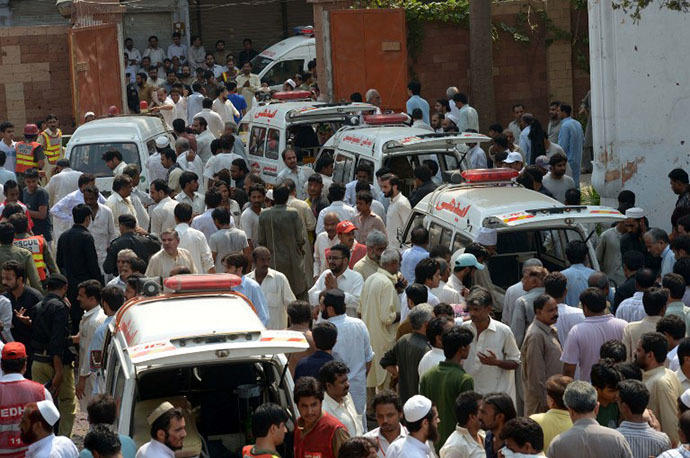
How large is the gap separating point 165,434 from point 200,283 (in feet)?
5.07

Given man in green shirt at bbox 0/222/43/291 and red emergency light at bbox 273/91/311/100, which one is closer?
man in green shirt at bbox 0/222/43/291

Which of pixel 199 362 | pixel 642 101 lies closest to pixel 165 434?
pixel 199 362

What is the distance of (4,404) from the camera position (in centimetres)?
780

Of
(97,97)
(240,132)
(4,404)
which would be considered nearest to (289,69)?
(97,97)

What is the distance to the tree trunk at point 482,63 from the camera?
2144 centimetres

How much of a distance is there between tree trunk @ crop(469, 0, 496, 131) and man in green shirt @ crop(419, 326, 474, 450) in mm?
14550

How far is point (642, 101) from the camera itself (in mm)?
15359

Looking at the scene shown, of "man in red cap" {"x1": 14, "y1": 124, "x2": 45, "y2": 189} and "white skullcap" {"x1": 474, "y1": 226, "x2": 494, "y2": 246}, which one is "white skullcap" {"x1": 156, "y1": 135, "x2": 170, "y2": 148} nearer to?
"man in red cap" {"x1": 14, "y1": 124, "x2": 45, "y2": 189}

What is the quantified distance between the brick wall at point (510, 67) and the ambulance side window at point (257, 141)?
22.4 feet

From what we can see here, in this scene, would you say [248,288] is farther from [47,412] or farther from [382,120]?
[382,120]

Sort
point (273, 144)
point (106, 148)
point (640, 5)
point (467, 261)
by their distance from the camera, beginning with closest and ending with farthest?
point (467, 261) < point (640, 5) < point (106, 148) < point (273, 144)

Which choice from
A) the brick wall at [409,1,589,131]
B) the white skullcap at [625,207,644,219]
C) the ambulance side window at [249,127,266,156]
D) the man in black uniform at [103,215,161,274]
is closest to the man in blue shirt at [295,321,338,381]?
the man in black uniform at [103,215,161,274]

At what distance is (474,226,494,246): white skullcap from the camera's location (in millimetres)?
10070

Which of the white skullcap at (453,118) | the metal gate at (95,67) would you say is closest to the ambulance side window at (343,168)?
the white skullcap at (453,118)
